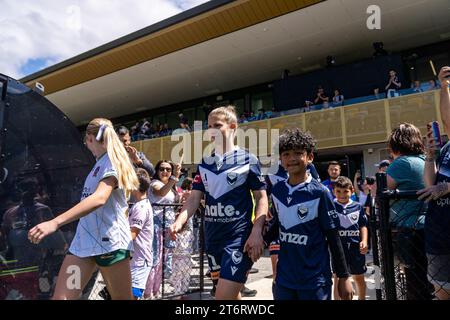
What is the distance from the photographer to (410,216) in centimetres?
→ 254

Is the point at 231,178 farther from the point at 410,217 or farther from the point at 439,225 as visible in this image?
the point at 439,225

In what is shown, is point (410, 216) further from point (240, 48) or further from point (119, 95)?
point (119, 95)

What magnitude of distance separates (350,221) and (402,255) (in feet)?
5.12

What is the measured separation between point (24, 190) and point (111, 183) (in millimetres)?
792

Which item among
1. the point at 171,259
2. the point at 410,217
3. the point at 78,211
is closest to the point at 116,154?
the point at 78,211

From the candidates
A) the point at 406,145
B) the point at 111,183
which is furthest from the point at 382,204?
the point at 111,183

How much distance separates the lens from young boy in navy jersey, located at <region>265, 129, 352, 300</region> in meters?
2.35

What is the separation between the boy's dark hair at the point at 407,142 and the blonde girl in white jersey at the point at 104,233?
216 cm

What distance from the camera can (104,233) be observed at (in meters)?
2.63

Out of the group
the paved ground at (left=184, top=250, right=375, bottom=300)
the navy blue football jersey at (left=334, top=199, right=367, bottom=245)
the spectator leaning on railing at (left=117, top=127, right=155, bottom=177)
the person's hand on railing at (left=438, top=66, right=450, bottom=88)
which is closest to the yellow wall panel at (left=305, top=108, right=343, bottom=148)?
the paved ground at (left=184, top=250, right=375, bottom=300)

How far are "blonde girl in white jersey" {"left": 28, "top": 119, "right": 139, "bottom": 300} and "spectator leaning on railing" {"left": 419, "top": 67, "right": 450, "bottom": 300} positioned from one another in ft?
6.58

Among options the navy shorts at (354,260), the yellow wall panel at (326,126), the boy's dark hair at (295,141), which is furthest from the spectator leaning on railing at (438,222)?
the yellow wall panel at (326,126)

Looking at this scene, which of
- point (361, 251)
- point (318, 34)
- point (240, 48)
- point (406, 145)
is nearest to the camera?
point (406, 145)

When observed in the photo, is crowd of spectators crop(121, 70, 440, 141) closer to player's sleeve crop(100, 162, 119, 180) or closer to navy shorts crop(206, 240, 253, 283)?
navy shorts crop(206, 240, 253, 283)
